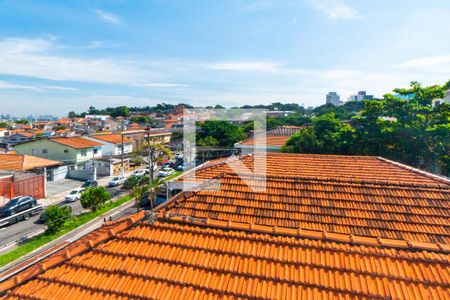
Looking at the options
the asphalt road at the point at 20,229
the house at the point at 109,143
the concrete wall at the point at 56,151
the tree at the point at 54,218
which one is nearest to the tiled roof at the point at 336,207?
the tree at the point at 54,218

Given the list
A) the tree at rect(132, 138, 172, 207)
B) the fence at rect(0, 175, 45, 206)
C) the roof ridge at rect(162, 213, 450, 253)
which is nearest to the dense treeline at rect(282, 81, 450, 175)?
the tree at rect(132, 138, 172, 207)

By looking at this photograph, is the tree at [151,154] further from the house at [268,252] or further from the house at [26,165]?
the house at [26,165]

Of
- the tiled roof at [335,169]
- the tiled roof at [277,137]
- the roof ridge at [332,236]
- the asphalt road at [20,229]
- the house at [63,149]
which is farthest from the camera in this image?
the house at [63,149]

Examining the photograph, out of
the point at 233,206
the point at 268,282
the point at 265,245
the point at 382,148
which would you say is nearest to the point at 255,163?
the point at 233,206

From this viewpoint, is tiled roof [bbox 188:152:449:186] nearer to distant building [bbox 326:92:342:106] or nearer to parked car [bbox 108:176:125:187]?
parked car [bbox 108:176:125:187]

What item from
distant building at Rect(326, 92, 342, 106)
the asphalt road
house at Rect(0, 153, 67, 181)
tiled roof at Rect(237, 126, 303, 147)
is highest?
distant building at Rect(326, 92, 342, 106)

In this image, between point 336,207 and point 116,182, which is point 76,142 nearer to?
point 116,182

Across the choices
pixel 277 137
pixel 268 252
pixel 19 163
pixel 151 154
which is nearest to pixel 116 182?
pixel 19 163
